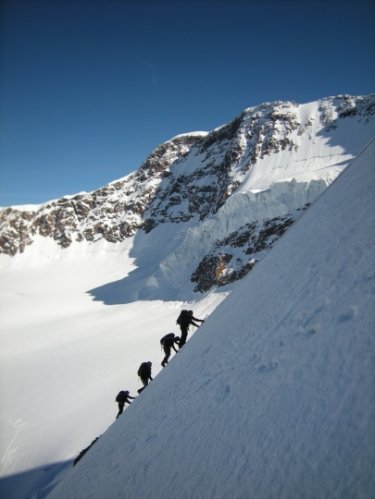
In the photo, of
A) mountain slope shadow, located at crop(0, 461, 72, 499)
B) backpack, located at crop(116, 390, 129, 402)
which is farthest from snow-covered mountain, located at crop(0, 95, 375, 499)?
backpack, located at crop(116, 390, 129, 402)

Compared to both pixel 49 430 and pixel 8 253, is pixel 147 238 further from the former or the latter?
pixel 49 430

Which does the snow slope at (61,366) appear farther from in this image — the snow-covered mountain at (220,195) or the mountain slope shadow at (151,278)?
the snow-covered mountain at (220,195)

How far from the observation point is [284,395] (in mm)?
2869

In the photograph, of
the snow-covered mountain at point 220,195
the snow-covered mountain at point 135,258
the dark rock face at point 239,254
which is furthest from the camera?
the snow-covered mountain at point 220,195

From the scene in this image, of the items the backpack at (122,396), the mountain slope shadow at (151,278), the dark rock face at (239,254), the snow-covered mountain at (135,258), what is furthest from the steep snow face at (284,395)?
the mountain slope shadow at (151,278)

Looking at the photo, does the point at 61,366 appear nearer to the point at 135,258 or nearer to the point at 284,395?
the point at 284,395

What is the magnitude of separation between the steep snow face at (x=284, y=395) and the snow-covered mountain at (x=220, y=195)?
3807 cm

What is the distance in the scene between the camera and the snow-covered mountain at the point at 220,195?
1811 inches

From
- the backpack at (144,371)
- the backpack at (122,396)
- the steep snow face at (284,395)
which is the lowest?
the backpack at (122,396)

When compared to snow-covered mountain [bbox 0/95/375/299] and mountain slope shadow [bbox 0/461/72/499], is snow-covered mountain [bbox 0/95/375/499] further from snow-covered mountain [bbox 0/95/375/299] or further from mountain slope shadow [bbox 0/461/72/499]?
snow-covered mountain [bbox 0/95/375/299]

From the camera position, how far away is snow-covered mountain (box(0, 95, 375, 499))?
18.8 metres

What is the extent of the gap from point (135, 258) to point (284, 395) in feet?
259

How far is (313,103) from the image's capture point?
2918 inches

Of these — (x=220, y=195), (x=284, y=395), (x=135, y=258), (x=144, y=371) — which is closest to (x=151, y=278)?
(x=220, y=195)
